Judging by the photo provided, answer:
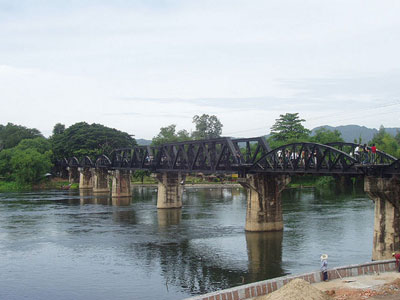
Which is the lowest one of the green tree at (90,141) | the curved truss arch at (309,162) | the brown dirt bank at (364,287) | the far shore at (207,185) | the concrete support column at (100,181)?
the brown dirt bank at (364,287)

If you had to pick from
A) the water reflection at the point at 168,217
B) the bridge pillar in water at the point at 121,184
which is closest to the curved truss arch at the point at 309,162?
the water reflection at the point at 168,217

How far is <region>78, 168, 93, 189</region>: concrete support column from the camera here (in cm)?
15912

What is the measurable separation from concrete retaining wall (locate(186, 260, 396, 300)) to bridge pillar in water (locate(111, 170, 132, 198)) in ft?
315

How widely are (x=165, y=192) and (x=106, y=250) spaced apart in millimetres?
40064

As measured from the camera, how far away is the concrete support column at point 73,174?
174050 millimetres

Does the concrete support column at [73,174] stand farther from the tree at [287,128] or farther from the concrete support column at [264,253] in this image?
the concrete support column at [264,253]

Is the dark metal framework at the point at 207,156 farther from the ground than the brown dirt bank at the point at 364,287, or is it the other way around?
the dark metal framework at the point at 207,156

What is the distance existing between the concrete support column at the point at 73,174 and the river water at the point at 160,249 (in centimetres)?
8123

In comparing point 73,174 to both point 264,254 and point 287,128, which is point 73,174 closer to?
point 287,128

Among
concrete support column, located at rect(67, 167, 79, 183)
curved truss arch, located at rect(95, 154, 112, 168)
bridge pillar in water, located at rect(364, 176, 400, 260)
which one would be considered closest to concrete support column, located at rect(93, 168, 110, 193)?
curved truss arch, located at rect(95, 154, 112, 168)

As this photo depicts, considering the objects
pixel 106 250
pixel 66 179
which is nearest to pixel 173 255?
pixel 106 250

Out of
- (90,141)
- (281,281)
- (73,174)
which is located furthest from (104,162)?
(281,281)

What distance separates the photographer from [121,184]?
125 m

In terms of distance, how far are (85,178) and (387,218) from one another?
12882cm
